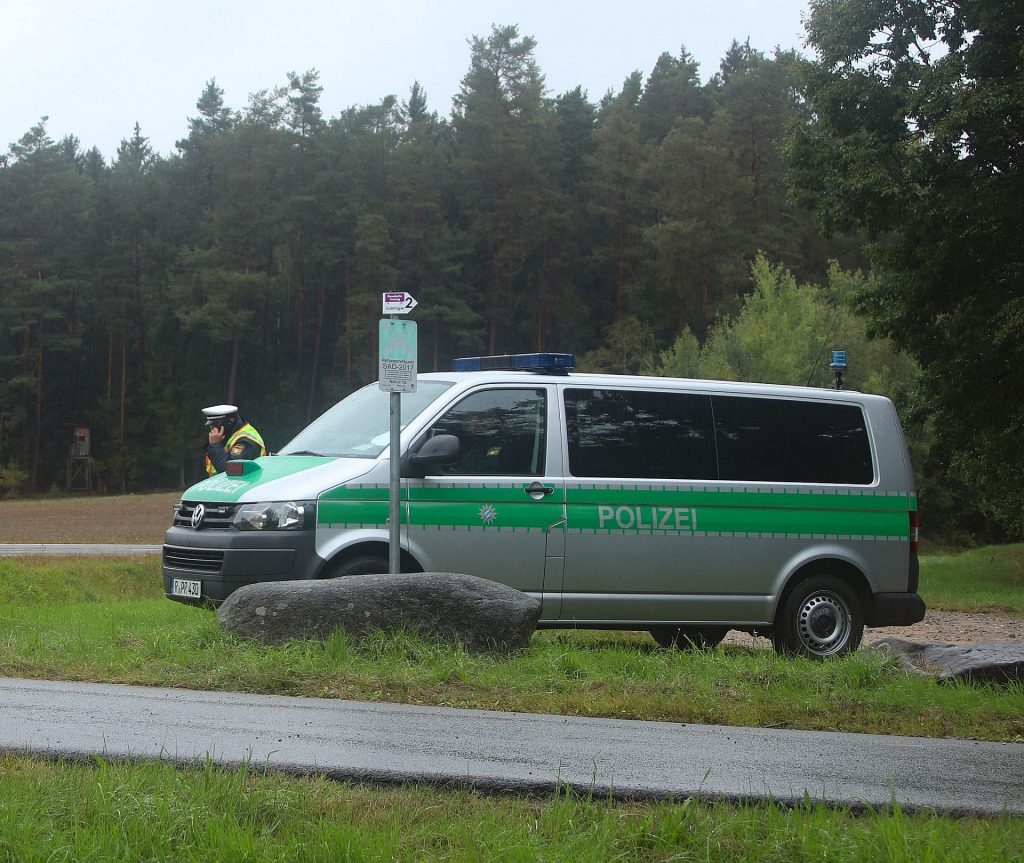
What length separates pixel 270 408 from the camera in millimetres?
80062

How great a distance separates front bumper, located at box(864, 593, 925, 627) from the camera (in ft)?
34.7

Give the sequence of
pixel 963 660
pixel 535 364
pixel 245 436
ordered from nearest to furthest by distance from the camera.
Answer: pixel 963 660 < pixel 535 364 < pixel 245 436

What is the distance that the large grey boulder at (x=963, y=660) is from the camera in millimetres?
8398

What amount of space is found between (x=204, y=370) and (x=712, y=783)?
77.8 meters

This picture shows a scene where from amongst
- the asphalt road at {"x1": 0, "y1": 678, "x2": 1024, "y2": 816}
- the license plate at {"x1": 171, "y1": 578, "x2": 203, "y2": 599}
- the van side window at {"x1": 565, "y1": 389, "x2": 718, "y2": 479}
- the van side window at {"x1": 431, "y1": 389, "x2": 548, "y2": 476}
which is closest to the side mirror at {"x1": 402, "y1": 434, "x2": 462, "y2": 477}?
the van side window at {"x1": 431, "y1": 389, "x2": 548, "y2": 476}

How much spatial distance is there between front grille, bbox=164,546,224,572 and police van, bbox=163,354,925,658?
2cm

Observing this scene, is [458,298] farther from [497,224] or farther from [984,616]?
[984,616]

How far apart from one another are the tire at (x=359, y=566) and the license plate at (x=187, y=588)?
0.93m

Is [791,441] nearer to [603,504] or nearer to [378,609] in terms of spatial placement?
[603,504]

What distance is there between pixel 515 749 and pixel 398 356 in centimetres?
391

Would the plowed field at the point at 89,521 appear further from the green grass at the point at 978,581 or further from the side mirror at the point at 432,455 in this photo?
the side mirror at the point at 432,455

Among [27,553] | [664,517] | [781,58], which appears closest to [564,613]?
[664,517]

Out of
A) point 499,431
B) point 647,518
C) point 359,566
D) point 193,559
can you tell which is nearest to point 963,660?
point 647,518

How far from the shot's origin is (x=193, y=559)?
9469 mm
